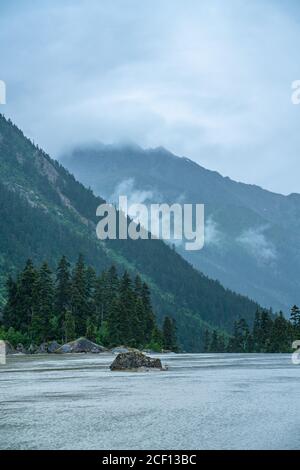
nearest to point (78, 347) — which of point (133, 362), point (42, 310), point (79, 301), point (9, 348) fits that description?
point (9, 348)

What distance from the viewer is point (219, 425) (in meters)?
29.0

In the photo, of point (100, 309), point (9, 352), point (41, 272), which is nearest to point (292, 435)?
point (9, 352)

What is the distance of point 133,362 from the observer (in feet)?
259

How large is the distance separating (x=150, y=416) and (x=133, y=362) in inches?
1858

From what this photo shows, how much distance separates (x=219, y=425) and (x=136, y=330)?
140 metres

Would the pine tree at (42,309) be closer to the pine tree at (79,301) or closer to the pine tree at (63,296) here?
the pine tree at (63,296)

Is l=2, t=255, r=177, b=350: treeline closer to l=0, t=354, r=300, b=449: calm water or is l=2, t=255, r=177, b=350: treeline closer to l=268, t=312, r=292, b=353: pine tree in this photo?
l=268, t=312, r=292, b=353: pine tree

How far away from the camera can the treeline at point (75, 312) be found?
485ft

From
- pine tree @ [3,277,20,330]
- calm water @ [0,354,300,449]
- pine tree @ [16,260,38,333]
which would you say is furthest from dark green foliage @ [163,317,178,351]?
calm water @ [0,354,300,449]

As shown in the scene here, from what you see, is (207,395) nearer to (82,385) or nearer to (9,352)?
(82,385)

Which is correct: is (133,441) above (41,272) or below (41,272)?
below

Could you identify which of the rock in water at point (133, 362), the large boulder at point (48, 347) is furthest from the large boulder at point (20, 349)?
the rock in water at point (133, 362)

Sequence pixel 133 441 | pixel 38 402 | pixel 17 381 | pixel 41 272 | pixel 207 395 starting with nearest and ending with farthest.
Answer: pixel 133 441
pixel 38 402
pixel 207 395
pixel 17 381
pixel 41 272
